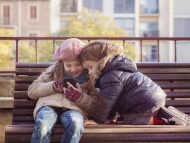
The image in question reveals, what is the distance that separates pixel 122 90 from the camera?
13.2 feet

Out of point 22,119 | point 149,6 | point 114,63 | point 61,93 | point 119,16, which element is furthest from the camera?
point 149,6

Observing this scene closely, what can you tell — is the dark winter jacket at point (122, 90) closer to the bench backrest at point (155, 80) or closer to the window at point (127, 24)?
the bench backrest at point (155, 80)

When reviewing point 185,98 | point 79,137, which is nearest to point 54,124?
point 79,137

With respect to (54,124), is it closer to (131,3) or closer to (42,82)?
(42,82)

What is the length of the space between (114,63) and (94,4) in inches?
2005

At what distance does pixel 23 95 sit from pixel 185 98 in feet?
5.40

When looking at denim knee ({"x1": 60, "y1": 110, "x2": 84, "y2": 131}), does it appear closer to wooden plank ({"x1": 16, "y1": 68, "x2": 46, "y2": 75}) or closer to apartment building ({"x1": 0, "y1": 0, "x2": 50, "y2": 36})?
wooden plank ({"x1": 16, "y1": 68, "x2": 46, "y2": 75})

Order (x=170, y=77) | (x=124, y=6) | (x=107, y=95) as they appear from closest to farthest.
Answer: (x=107, y=95) < (x=170, y=77) < (x=124, y=6)

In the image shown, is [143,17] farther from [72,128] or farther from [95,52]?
[72,128]

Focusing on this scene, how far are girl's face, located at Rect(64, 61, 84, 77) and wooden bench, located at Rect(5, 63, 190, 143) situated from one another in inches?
21.0

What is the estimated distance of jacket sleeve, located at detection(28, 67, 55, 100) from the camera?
415 centimetres

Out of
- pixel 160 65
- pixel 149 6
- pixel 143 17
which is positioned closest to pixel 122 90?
pixel 160 65

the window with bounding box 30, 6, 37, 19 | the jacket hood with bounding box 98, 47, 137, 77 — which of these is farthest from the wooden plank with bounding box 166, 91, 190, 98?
the window with bounding box 30, 6, 37, 19

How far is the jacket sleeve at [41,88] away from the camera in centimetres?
415
